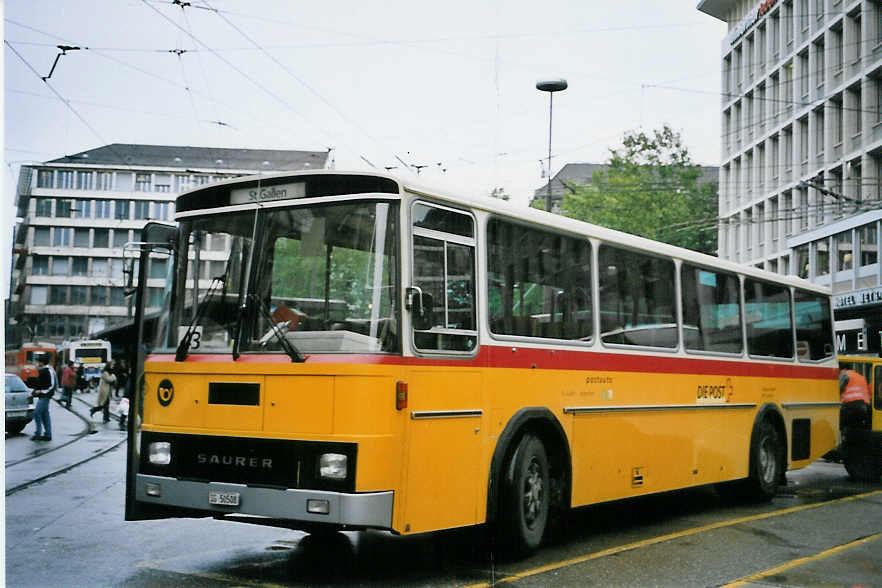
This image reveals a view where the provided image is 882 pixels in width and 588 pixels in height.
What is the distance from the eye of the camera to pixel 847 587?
25.1 feet

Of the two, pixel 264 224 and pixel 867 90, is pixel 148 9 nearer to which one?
pixel 264 224

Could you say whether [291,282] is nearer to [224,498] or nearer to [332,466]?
[332,466]

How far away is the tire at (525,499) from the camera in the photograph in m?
8.44

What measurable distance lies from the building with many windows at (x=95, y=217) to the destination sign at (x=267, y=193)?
70921mm

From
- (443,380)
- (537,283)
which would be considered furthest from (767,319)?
(443,380)

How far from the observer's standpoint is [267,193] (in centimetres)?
800

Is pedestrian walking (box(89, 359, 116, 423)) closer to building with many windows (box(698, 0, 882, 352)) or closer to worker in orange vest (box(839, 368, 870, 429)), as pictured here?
worker in orange vest (box(839, 368, 870, 429))

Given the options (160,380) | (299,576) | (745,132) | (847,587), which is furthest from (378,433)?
(745,132)

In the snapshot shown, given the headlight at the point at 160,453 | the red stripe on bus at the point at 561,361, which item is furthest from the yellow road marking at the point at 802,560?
the headlight at the point at 160,453

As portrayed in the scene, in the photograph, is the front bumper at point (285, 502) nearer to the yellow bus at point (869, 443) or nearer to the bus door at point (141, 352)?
the bus door at point (141, 352)

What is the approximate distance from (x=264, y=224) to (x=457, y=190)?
151cm

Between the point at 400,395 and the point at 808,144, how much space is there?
45.4m

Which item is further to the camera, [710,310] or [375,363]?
[710,310]

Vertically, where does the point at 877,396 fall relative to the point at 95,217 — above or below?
below
